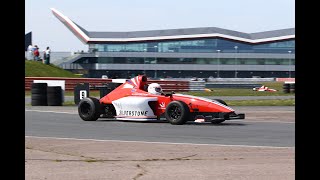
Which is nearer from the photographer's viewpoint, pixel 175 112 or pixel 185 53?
pixel 175 112

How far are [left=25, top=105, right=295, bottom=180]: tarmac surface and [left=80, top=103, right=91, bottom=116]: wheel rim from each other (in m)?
1.66

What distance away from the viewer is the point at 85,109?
15.9 metres

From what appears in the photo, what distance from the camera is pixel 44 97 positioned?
24.0 m

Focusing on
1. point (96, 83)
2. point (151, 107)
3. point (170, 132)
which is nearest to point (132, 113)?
point (151, 107)

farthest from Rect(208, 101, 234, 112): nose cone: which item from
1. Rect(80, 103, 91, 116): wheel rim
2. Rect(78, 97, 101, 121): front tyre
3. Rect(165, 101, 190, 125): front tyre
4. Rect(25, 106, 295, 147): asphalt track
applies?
Rect(80, 103, 91, 116): wheel rim

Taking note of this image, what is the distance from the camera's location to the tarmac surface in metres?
6.21

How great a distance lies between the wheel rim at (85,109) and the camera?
51.6 ft

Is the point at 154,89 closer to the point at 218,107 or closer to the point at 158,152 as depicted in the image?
the point at 218,107

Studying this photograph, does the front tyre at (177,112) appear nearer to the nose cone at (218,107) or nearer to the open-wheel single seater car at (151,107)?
the open-wheel single seater car at (151,107)

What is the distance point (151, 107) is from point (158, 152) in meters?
6.71

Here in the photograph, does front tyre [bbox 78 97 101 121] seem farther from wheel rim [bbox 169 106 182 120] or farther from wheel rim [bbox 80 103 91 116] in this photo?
wheel rim [bbox 169 106 182 120]

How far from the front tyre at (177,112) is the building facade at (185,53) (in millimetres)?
100050
